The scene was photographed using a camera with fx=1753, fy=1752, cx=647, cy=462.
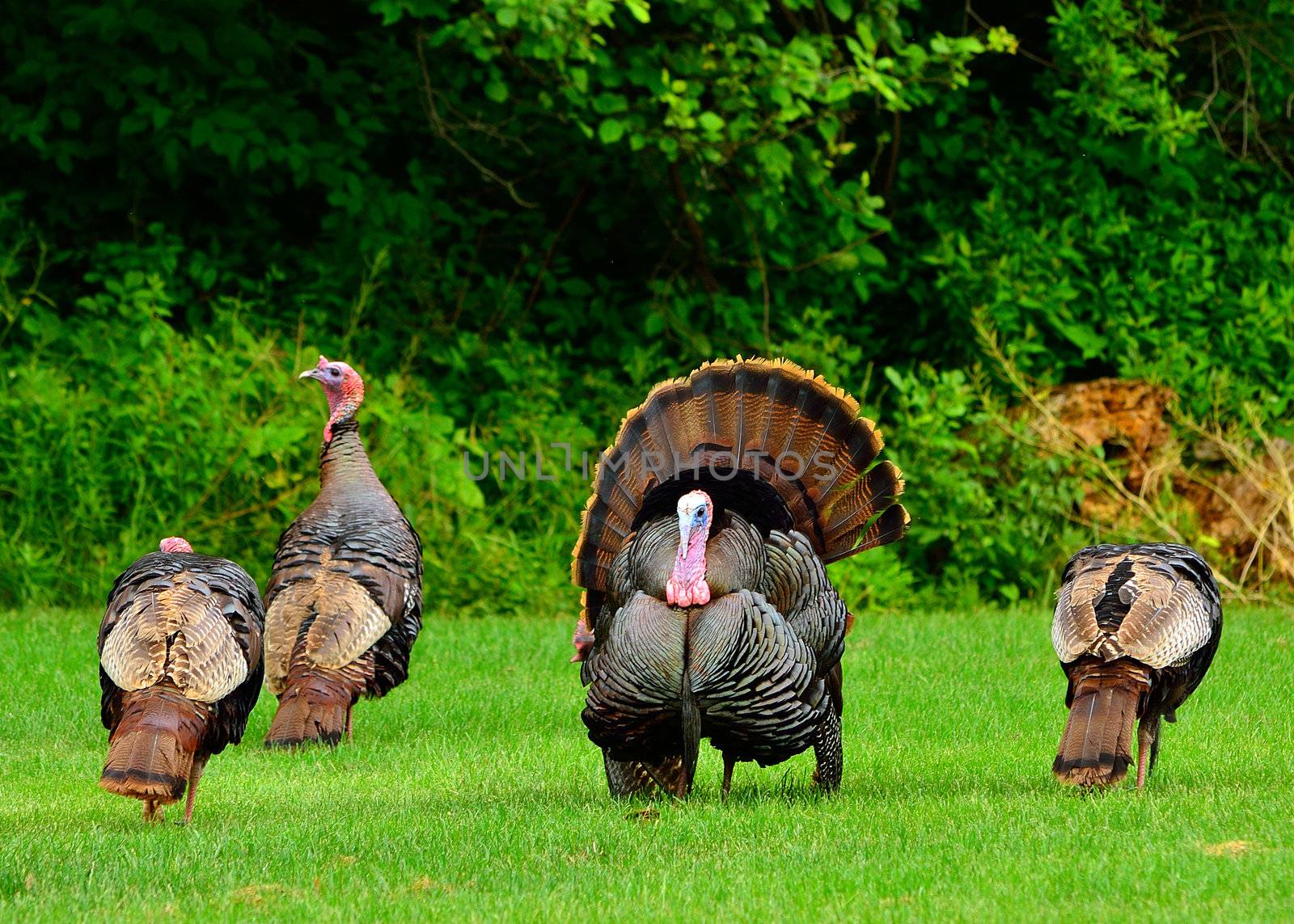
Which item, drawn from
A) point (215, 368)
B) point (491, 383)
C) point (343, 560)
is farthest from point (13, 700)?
point (491, 383)

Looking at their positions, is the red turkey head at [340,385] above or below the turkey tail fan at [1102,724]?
above

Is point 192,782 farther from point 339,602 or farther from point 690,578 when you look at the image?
point 339,602

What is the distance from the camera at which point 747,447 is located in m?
5.92

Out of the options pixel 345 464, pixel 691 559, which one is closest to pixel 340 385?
pixel 345 464

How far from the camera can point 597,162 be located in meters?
12.3

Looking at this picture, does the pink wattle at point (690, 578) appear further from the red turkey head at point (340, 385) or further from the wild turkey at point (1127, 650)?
the red turkey head at point (340, 385)

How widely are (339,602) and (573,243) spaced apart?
6.27 metres

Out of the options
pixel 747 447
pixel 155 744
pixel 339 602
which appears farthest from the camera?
pixel 339 602

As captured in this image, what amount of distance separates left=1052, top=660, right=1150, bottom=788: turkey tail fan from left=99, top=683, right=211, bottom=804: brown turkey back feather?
2574 millimetres

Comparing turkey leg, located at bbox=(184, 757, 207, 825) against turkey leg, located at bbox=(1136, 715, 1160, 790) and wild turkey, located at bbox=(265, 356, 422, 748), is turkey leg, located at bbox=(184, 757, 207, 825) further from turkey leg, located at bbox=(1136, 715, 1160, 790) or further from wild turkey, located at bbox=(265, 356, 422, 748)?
turkey leg, located at bbox=(1136, 715, 1160, 790)

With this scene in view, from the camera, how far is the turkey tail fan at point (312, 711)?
6.82 meters

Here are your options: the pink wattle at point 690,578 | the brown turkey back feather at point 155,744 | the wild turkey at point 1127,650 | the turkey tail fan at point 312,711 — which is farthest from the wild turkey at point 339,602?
the wild turkey at point 1127,650

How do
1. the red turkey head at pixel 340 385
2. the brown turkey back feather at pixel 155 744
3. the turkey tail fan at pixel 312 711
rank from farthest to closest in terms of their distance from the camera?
the red turkey head at pixel 340 385 < the turkey tail fan at pixel 312 711 < the brown turkey back feather at pixel 155 744

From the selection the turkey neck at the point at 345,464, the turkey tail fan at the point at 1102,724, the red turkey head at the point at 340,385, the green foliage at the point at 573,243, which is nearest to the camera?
the turkey tail fan at the point at 1102,724
